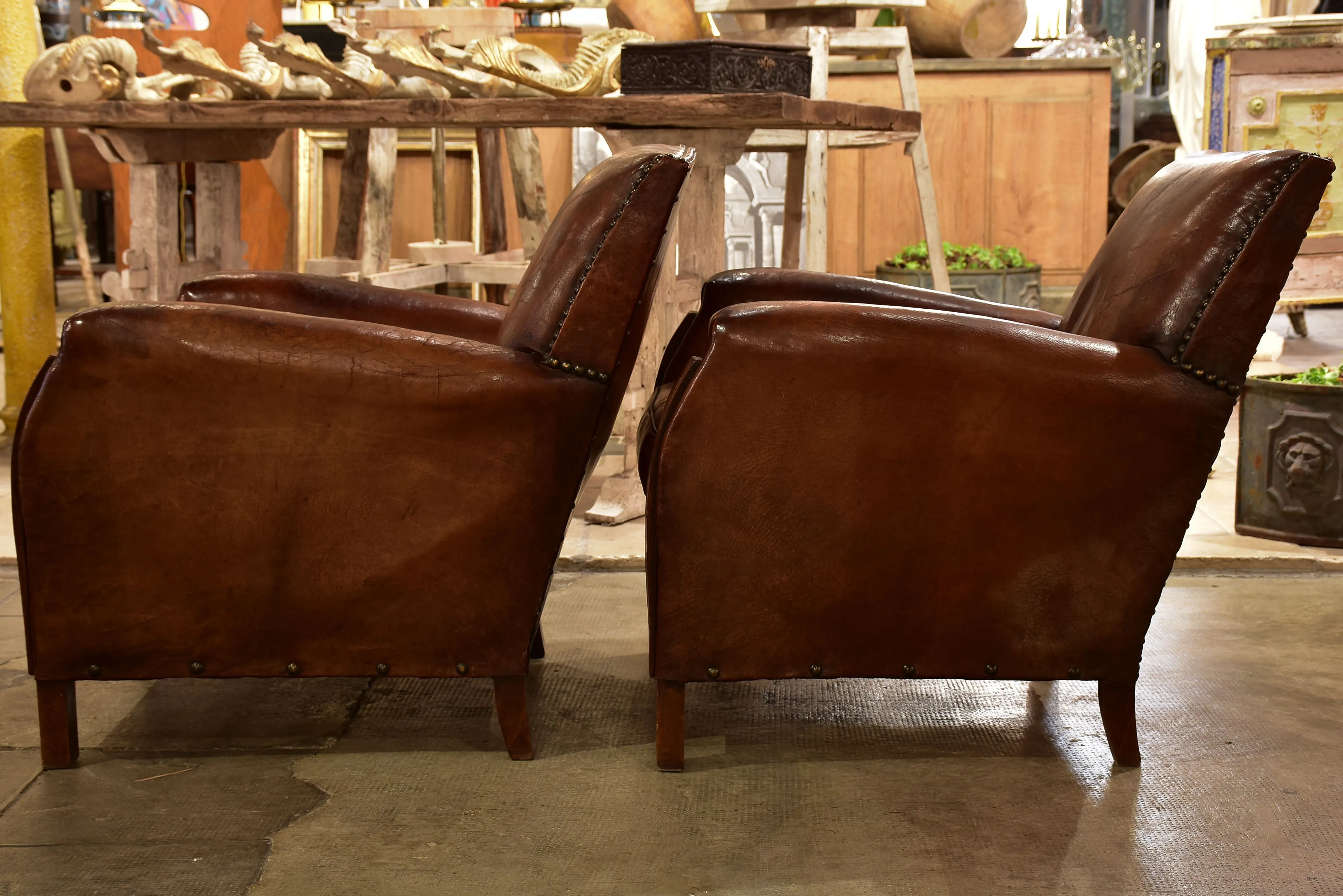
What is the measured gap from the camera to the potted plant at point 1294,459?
2.88m

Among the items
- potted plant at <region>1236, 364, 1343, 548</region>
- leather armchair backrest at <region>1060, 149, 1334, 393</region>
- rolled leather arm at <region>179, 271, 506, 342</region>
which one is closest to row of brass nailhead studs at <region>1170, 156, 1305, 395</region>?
leather armchair backrest at <region>1060, 149, 1334, 393</region>

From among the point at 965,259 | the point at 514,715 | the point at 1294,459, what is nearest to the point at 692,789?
the point at 514,715

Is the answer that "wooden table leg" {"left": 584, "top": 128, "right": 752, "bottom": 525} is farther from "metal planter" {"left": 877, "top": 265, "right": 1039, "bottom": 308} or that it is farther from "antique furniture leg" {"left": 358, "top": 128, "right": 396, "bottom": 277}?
"metal planter" {"left": 877, "top": 265, "right": 1039, "bottom": 308}

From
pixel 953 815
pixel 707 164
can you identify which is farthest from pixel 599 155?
pixel 953 815

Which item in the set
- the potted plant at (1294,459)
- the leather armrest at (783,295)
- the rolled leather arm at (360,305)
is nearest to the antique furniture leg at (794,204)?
the potted plant at (1294,459)

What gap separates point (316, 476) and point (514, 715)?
44 cm

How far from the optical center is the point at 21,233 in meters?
4.21

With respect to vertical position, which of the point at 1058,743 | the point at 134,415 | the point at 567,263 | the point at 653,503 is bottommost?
the point at 1058,743

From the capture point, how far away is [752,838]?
1.67 meters

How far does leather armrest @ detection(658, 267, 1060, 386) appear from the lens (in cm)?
234

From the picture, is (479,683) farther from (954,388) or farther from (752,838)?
(954,388)

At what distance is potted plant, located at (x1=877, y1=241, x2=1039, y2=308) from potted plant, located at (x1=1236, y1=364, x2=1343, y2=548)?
2.19 m

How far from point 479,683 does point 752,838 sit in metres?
0.68

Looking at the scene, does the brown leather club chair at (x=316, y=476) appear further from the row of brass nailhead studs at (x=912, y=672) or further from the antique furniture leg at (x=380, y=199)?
the antique furniture leg at (x=380, y=199)
